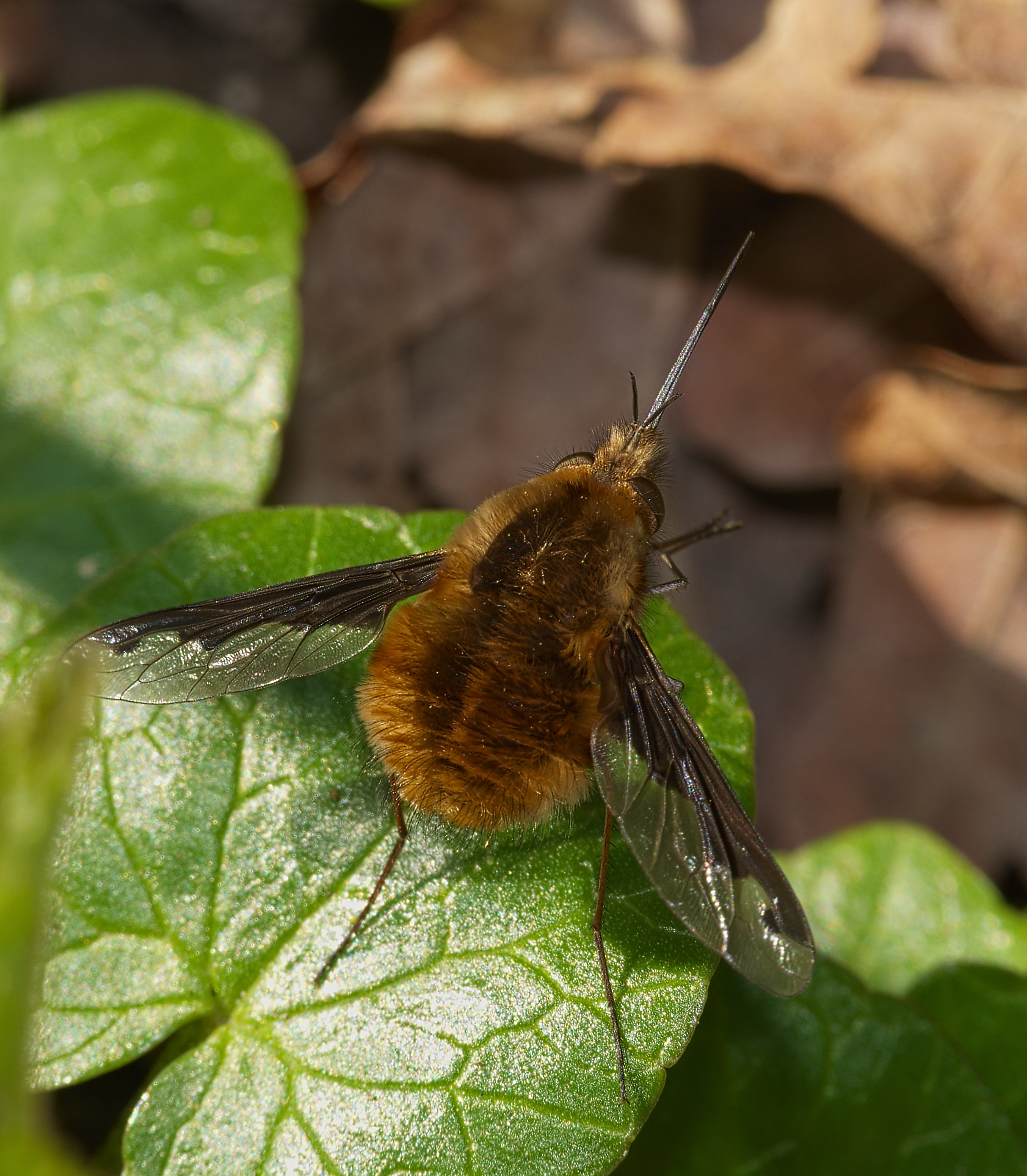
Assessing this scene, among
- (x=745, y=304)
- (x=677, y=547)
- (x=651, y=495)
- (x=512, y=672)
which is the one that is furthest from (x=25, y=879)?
(x=745, y=304)

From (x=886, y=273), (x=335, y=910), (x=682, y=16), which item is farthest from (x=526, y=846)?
(x=682, y=16)

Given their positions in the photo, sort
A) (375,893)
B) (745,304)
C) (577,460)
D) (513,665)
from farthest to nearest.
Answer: (745,304)
(577,460)
(375,893)
(513,665)

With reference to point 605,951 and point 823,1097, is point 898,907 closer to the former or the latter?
point 823,1097

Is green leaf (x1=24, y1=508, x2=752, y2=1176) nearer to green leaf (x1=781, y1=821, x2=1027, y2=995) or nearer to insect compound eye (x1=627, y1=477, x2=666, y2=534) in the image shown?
insect compound eye (x1=627, y1=477, x2=666, y2=534)

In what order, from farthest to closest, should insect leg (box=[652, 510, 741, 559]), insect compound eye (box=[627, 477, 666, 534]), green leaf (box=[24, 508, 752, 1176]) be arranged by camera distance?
1. insect leg (box=[652, 510, 741, 559])
2. insect compound eye (box=[627, 477, 666, 534])
3. green leaf (box=[24, 508, 752, 1176])

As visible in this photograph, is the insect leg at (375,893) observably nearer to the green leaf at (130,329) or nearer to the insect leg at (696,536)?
the insect leg at (696,536)

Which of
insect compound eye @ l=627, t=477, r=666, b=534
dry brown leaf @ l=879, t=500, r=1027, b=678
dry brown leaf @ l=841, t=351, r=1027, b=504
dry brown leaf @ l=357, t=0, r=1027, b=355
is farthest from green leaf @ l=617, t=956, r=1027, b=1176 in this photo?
dry brown leaf @ l=357, t=0, r=1027, b=355
